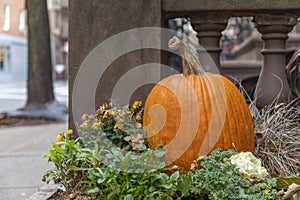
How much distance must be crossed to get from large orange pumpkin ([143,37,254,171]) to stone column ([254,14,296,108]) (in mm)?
717

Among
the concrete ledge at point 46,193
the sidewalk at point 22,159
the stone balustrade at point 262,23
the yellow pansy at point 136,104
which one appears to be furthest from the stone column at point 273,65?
the sidewalk at point 22,159

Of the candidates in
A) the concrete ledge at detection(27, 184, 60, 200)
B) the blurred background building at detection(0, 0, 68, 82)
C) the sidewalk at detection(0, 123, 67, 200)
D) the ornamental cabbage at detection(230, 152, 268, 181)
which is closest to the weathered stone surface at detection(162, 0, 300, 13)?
the ornamental cabbage at detection(230, 152, 268, 181)

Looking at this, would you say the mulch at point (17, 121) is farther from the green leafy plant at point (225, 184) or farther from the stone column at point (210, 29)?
the green leafy plant at point (225, 184)

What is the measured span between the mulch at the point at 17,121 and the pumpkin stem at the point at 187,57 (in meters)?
7.88

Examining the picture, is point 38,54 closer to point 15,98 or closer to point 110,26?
point 110,26

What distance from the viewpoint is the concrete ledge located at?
237cm

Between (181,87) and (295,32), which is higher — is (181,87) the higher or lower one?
the lower one

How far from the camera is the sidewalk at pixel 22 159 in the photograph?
3.90 m

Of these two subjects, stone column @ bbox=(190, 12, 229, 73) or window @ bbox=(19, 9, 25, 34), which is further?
window @ bbox=(19, 9, 25, 34)

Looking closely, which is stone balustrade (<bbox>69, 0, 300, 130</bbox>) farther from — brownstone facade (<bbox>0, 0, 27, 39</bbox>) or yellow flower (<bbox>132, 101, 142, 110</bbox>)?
brownstone facade (<bbox>0, 0, 27, 39</bbox>)

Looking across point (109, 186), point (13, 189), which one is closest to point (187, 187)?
point (109, 186)

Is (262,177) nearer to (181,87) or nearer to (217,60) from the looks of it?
(181,87)

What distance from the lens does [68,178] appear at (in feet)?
7.66

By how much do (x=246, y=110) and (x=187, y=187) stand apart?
0.61 meters
